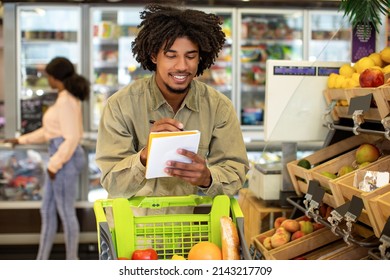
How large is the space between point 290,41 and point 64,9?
200cm

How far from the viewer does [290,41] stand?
599 cm

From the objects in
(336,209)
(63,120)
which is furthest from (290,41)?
(336,209)

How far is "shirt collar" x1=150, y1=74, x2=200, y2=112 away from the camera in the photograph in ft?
7.22

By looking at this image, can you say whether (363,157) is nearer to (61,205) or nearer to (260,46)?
(61,205)

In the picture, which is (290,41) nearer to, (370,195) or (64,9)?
(64,9)

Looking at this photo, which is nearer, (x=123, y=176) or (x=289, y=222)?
(x=123, y=176)

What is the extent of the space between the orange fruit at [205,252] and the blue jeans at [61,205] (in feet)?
9.30

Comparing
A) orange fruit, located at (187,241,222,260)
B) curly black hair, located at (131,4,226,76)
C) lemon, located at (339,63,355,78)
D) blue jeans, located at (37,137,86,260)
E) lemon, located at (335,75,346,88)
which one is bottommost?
blue jeans, located at (37,137,86,260)

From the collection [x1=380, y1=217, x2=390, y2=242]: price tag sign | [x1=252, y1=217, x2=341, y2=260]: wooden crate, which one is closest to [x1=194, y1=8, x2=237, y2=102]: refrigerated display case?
[x1=252, y1=217, x2=341, y2=260]: wooden crate

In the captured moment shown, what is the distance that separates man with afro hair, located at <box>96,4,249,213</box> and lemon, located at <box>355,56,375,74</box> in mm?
631

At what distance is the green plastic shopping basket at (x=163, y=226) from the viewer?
1929 mm

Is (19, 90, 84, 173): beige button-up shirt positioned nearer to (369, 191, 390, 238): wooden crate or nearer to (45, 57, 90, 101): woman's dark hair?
(45, 57, 90, 101): woman's dark hair

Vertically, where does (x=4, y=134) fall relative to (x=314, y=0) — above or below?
below

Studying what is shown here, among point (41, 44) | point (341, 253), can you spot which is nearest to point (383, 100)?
point (341, 253)
